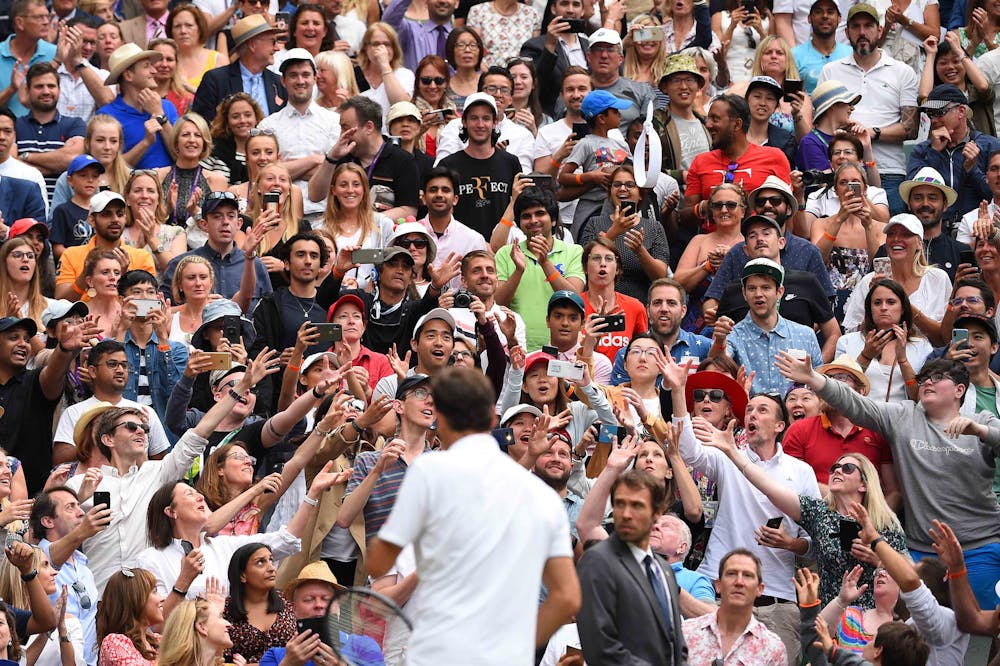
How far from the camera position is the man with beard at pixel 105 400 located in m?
11.5

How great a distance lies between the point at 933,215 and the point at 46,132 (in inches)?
284

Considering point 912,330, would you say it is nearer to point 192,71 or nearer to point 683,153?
point 683,153

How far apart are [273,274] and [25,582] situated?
4626 mm

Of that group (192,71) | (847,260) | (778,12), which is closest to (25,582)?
(847,260)

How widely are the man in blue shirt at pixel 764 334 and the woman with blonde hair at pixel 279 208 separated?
11.6 feet

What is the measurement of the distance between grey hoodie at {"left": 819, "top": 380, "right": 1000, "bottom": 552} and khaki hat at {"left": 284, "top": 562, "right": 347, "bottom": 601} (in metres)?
3.14

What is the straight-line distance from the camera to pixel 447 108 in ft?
52.0

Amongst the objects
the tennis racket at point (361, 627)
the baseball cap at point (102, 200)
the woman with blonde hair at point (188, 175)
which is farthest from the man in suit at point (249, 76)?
the tennis racket at point (361, 627)

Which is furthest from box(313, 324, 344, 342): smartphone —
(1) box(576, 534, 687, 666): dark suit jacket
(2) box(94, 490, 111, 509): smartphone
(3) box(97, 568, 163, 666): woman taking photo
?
(1) box(576, 534, 687, 666): dark suit jacket

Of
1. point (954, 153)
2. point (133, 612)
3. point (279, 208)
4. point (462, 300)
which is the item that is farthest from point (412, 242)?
point (954, 153)

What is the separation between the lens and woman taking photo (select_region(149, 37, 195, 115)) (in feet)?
53.3

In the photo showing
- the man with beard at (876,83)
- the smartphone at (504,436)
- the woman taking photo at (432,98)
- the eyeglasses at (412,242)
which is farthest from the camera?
the man with beard at (876,83)

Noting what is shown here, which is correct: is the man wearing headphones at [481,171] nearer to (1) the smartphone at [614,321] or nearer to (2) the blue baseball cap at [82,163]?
(1) the smartphone at [614,321]

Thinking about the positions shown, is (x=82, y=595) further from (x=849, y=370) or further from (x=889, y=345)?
(x=889, y=345)
